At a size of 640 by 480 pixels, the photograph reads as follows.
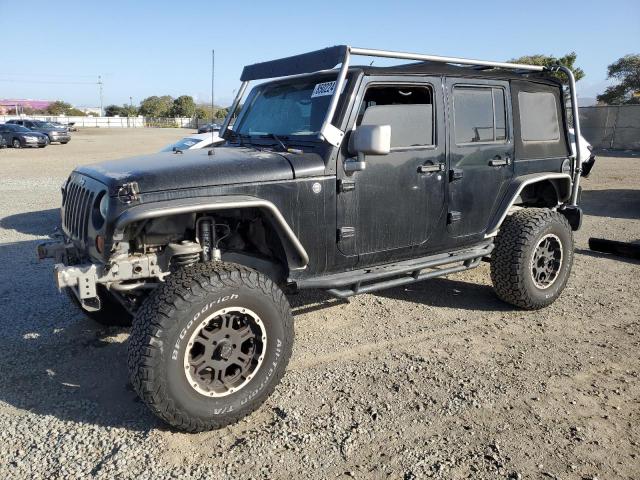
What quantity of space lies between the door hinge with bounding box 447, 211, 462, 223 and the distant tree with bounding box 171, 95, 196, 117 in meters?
68.4

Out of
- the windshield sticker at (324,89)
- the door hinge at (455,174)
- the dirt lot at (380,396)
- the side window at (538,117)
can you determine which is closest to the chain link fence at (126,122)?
the side window at (538,117)

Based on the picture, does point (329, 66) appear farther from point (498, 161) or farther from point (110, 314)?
point (110, 314)

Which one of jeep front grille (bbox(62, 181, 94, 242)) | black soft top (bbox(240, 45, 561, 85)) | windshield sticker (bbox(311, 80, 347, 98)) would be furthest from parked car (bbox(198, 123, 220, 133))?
jeep front grille (bbox(62, 181, 94, 242))

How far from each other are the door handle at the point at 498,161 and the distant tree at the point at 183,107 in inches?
2682

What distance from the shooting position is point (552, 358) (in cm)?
392

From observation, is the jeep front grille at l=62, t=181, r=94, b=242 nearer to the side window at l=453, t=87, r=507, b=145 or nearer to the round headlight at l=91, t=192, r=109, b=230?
the round headlight at l=91, t=192, r=109, b=230

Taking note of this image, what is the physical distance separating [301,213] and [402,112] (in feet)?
3.99

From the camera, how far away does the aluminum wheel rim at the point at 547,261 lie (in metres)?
4.83

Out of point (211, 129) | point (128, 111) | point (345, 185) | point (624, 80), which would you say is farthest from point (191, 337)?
point (128, 111)

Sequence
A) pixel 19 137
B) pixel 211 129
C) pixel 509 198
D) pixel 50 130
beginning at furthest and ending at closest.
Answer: pixel 50 130 → pixel 19 137 → pixel 211 129 → pixel 509 198

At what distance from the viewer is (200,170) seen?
3.13 metres

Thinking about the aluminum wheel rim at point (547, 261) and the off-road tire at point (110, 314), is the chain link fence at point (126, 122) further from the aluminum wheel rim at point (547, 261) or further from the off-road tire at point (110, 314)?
the aluminum wheel rim at point (547, 261)

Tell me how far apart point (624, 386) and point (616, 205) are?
818 centimetres

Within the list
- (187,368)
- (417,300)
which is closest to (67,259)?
(187,368)
